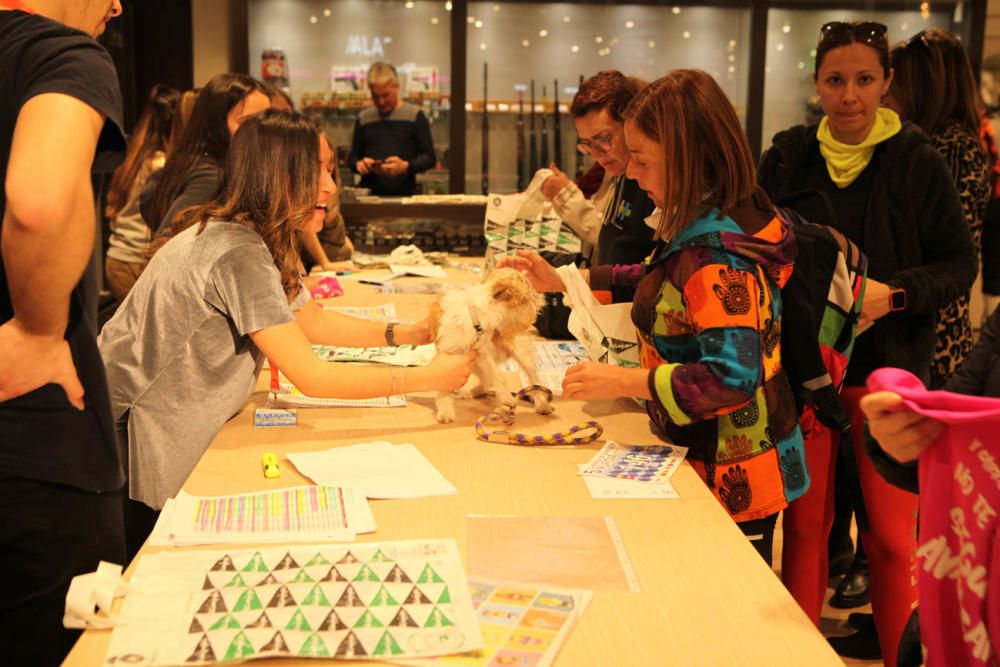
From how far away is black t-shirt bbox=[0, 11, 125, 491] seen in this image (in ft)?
4.32

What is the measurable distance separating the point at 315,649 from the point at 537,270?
1.48 metres

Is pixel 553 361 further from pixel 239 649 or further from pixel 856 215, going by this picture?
pixel 239 649

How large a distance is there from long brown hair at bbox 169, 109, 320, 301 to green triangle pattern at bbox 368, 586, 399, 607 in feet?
3.37

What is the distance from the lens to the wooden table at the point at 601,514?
1207mm

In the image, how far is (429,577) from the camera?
1323 mm

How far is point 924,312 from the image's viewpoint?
2.50 metres

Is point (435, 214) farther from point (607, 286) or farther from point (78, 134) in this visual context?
point (78, 134)

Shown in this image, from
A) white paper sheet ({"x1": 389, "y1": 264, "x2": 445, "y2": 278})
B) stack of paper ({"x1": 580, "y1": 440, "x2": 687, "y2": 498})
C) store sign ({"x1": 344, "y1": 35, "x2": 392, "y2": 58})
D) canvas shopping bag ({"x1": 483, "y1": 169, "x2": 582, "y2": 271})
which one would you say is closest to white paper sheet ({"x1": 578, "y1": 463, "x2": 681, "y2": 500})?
stack of paper ({"x1": 580, "y1": 440, "x2": 687, "y2": 498})

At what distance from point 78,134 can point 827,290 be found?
150cm

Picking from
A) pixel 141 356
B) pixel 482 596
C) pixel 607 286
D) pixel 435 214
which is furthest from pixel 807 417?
pixel 435 214

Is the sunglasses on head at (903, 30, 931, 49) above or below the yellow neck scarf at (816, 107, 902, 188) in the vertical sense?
above

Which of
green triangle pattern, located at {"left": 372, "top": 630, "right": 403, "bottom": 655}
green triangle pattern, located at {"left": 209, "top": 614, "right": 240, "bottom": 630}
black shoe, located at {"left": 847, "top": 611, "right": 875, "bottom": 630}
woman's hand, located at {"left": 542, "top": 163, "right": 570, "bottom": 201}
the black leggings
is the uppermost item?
woman's hand, located at {"left": 542, "top": 163, "right": 570, "bottom": 201}

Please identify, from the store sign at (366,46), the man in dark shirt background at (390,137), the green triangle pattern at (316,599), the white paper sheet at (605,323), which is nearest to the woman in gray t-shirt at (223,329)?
the white paper sheet at (605,323)

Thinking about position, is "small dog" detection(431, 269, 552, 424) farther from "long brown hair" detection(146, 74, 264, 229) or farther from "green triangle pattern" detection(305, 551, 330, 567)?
"long brown hair" detection(146, 74, 264, 229)
